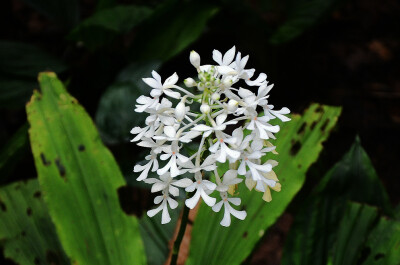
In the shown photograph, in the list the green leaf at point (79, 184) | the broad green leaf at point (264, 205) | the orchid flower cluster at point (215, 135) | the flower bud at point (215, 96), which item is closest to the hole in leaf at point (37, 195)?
the green leaf at point (79, 184)

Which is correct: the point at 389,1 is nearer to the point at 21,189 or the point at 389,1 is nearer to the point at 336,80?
the point at 336,80

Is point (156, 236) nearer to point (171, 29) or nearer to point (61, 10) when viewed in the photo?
point (171, 29)

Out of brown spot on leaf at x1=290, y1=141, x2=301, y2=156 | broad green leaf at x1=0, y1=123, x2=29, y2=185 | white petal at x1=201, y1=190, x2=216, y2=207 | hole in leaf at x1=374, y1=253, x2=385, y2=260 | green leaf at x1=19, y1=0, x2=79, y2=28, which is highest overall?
green leaf at x1=19, y1=0, x2=79, y2=28

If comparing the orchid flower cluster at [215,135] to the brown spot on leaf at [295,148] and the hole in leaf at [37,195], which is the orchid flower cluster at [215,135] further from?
the hole in leaf at [37,195]

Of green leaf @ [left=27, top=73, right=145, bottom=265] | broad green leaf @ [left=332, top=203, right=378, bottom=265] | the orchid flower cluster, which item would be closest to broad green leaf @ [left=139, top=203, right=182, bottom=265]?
green leaf @ [left=27, top=73, right=145, bottom=265]

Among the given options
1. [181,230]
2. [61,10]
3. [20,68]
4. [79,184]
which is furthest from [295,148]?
[61,10]

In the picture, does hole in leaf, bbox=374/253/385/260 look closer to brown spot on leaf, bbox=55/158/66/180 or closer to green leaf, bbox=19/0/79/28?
brown spot on leaf, bbox=55/158/66/180

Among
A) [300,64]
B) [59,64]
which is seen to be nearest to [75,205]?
[59,64]
